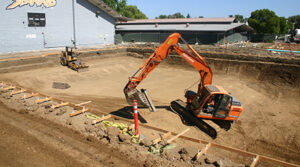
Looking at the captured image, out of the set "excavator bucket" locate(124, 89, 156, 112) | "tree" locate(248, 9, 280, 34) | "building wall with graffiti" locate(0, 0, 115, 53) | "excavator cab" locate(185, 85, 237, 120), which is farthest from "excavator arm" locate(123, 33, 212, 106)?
"tree" locate(248, 9, 280, 34)

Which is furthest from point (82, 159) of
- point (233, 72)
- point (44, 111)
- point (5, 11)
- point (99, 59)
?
point (5, 11)

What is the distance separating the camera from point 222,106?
1038 centimetres

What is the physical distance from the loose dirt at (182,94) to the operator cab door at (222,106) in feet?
3.27

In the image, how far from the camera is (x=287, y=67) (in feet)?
66.6

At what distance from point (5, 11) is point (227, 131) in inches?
1035

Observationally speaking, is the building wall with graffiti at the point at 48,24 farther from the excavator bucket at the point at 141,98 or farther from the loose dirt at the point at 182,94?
the excavator bucket at the point at 141,98

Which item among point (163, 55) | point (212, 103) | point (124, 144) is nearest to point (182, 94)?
point (212, 103)

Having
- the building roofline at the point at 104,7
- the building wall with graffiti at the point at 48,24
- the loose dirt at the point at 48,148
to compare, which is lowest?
the loose dirt at the point at 48,148

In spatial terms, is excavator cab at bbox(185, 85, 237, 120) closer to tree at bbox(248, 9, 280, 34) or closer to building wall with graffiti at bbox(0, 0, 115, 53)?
building wall with graffiti at bbox(0, 0, 115, 53)

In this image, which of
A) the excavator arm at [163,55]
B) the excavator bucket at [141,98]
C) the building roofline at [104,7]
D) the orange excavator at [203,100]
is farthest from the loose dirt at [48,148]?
the building roofline at [104,7]

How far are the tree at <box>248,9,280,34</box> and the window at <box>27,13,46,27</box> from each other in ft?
161

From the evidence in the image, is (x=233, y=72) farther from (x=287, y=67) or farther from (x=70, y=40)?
(x=70, y=40)

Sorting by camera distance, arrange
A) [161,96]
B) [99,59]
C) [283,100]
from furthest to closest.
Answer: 1. [99,59]
2. [283,100]
3. [161,96]

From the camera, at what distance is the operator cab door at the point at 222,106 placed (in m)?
10.3
